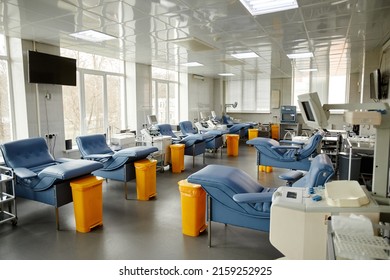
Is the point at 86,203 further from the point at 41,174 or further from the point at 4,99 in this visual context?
the point at 4,99

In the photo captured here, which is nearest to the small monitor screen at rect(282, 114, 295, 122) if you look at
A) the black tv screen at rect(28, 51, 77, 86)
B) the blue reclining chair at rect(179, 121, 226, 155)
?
the blue reclining chair at rect(179, 121, 226, 155)

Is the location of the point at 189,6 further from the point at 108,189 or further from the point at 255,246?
A: the point at 108,189

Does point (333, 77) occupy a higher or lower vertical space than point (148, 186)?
higher

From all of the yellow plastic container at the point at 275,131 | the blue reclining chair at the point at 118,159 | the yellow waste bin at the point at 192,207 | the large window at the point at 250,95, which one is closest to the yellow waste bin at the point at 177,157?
the blue reclining chair at the point at 118,159

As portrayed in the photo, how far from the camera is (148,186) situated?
4277 mm

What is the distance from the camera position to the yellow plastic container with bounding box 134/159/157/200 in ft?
13.8

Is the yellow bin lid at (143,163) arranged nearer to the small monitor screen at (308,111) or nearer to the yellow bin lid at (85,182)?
the yellow bin lid at (85,182)

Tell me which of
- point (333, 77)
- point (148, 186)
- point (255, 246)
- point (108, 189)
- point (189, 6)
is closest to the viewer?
point (255, 246)

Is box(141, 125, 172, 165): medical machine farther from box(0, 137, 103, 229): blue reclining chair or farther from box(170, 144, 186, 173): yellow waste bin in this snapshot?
box(0, 137, 103, 229): blue reclining chair

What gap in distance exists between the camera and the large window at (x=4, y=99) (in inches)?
193

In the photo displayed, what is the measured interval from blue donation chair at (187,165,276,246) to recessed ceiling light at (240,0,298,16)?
207 cm

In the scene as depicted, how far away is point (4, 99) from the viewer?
16.5 feet

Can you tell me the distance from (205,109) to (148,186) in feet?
25.3
